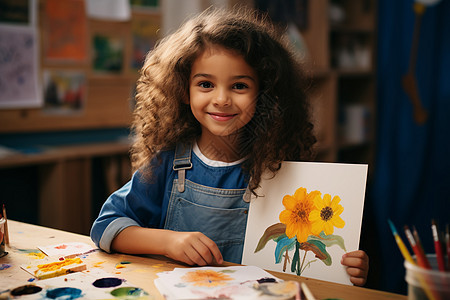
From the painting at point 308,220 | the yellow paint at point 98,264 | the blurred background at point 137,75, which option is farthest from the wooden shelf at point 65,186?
the painting at point 308,220

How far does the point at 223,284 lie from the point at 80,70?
178 centimetres

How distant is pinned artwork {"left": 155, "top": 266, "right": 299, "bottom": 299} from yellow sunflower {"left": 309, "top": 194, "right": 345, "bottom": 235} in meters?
0.14

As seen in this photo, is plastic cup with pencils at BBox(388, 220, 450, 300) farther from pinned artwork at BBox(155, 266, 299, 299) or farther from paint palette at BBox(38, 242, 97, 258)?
paint palette at BBox(38, 242, 97, 258)

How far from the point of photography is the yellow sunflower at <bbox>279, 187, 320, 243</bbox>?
869mm

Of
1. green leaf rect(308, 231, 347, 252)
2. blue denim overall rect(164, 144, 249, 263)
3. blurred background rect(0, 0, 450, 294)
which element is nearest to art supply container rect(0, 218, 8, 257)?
blue denim overall rect(164, 144, 249, 263)

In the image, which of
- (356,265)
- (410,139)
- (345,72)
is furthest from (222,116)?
(345,72)

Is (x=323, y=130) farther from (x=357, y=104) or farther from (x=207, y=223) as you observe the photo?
(x=207, y=223)

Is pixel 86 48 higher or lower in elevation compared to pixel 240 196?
higher

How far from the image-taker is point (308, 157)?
114 cm

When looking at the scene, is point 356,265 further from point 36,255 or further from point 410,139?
point 410,139

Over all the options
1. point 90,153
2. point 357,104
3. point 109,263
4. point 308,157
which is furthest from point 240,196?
point 357,104

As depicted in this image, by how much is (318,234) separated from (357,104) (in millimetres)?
2623

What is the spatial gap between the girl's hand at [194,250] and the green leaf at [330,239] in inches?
6.9

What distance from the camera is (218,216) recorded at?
1044mm
